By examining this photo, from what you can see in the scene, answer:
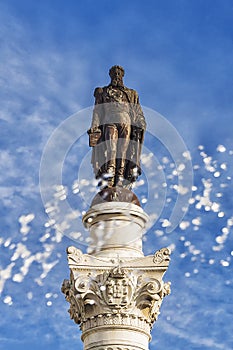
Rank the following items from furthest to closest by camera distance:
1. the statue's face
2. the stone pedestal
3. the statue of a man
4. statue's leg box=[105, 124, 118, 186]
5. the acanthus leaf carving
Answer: the statue's face → the statue of a man → statue's leg box=[105, 124, 118, 186] → the acanthus leaf carving → the stone pedestal

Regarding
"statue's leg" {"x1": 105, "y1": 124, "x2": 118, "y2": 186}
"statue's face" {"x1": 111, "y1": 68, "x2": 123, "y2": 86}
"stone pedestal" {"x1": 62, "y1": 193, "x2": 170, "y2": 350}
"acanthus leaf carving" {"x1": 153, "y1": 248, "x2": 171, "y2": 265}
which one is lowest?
"stone pedestal" {"x1": 62, "y1": 193, "x2": 170, "y2": 350}

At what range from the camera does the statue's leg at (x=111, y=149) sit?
1024 inches

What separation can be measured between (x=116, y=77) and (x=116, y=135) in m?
2.82

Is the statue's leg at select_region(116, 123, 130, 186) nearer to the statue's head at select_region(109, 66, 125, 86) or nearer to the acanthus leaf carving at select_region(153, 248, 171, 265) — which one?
the statue's head at select_region(109, 66, 125, 86)

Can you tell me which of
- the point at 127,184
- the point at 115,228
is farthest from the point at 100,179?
the point at 115,228

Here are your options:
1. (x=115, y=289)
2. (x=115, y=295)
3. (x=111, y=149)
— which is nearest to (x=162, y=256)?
(x=115, y=289)

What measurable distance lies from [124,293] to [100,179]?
548 cm

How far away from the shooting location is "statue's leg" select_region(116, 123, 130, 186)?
26.1 metres

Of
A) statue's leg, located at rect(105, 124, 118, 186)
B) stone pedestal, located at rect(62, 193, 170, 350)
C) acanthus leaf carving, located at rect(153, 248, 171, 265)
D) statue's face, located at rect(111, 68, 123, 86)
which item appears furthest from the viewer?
statue's face, located at rect(111, 68, 123, 86)

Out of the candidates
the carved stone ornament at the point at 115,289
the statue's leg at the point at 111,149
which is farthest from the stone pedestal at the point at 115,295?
the statue's leg at the point at 111,149

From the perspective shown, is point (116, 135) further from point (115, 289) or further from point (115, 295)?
point (115, 295)

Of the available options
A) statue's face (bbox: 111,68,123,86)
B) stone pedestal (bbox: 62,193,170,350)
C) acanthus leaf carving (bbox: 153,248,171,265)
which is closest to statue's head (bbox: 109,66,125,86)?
statue's face (bbox: 111,68,123,86)

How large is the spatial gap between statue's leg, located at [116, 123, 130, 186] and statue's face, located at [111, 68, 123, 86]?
212cm

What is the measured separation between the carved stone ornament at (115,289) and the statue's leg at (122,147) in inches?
170
